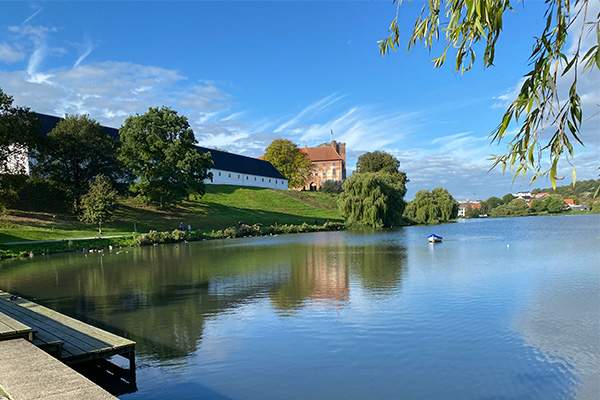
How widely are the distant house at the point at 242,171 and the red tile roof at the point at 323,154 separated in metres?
34.7

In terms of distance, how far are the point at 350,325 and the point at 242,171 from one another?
7671 centimetres

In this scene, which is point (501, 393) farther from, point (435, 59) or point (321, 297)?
point (321, 297)

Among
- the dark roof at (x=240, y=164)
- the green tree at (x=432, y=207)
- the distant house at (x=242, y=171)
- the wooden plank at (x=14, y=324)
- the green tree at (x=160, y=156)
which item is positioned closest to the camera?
the wooden plank at (x=14, y=324)

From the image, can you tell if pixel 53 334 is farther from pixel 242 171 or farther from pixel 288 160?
pixel 288 160

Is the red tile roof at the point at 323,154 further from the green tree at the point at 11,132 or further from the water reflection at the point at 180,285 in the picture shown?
the water reflection at the point at 180,285

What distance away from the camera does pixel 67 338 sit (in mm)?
8359

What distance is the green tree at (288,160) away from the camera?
103312mm

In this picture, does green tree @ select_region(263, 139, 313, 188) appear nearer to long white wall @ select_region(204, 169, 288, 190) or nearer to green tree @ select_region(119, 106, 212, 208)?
long white wall @ select_region(204, 169, 288, 190)

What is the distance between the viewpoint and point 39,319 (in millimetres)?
9805

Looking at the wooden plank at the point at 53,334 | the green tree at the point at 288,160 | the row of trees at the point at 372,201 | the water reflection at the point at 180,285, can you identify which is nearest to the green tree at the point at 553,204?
the green tree at the point at 288,160

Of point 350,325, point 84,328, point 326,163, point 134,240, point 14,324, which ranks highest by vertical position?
point 326,163

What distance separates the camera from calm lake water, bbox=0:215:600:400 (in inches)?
294

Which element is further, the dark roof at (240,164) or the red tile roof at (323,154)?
the red tile roof at (323,154)

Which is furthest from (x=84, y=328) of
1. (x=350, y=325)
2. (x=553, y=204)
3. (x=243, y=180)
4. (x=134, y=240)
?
(x=553, y=204)
